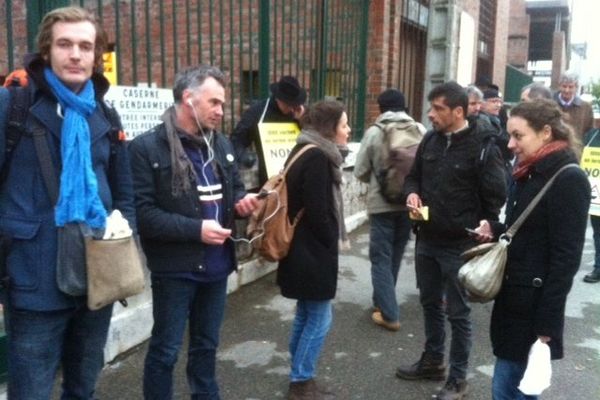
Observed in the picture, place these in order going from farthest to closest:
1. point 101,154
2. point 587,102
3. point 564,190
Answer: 1. point 587,102
2. point 564,190
3. point 101,154

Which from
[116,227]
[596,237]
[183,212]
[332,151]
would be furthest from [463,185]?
[596,237]

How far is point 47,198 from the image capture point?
6.64 ft

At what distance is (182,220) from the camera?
2561 millimetres

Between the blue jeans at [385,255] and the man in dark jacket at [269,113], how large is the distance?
113 cm

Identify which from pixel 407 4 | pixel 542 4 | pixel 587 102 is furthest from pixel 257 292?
pixel 542 4

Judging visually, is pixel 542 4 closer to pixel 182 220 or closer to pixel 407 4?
pixel 407 4

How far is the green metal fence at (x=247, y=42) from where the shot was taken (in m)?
4.65

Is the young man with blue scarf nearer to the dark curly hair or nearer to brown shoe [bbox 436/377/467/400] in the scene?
the dark curly hair

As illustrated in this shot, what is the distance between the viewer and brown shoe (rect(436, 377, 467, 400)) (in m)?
3.33

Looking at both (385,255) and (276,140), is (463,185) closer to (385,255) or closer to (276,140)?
(385,255)

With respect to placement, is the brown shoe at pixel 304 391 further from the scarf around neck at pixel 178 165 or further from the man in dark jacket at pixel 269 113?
the man in dark jacket at pixel 269 113

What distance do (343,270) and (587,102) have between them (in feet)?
11.3

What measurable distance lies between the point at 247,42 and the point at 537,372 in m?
4.48

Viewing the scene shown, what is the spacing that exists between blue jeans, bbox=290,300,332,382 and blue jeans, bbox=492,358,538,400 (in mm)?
1006
